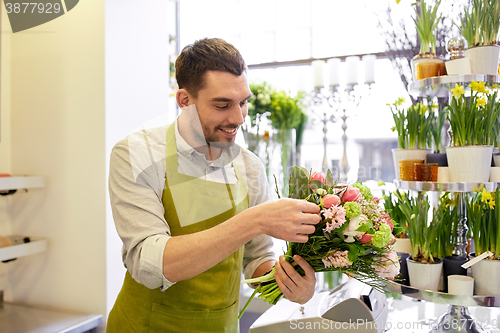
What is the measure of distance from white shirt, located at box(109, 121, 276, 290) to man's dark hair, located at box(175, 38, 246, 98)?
193mm

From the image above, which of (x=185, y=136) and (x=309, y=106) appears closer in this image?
(x=185, y=136)

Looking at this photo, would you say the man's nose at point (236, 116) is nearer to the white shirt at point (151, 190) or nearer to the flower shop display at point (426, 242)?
the white shirt at point (151, 190)

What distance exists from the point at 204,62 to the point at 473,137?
39.2 inches

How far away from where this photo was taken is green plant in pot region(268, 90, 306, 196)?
2443 mm

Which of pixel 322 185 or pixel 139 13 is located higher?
pixel 139 13

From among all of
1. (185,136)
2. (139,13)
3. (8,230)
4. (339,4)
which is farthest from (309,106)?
(8,230)

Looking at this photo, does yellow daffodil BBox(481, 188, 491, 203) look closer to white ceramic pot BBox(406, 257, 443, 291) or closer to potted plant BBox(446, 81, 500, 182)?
potted plant BBox(446, 81, 500, 182)

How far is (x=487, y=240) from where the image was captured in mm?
1355

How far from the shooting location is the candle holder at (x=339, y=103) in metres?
2.43

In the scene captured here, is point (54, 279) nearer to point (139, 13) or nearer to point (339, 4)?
point (139, 13)

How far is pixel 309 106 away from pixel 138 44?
1.16 metres

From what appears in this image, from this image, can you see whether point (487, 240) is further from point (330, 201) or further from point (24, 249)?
point (24, 249)

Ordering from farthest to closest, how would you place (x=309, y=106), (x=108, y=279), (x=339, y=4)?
1. (x=339, y=4)
2. (x=309, y=106)
3. (x=108, y=279)

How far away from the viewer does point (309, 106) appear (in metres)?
2.55
